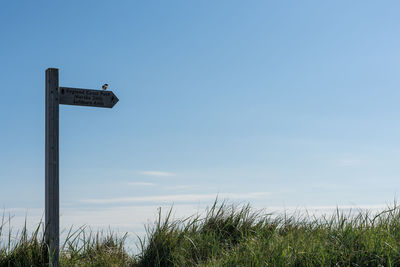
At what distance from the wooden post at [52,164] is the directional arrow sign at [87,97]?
163 mm

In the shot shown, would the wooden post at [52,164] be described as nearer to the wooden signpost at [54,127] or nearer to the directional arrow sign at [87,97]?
the wooden signpost at [54,127]

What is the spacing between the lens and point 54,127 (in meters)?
7.86

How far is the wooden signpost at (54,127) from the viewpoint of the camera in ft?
24.9

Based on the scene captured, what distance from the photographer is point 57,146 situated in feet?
25.7

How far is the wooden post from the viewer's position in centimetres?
757

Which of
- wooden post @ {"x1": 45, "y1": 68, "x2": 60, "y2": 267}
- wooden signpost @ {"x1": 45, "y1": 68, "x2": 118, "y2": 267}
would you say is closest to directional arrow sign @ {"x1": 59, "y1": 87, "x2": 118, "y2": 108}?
wooden signpost @ {"x1": 45, "y1": 68, "x2": 118, "y2": 267}

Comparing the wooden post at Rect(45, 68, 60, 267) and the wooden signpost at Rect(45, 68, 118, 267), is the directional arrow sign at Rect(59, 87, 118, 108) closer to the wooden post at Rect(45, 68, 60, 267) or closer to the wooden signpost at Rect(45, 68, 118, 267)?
the wooden signpost at Rect(45, 68, 118, 267)

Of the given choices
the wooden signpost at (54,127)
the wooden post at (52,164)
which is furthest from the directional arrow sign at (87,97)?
the wooden post at (52,164)

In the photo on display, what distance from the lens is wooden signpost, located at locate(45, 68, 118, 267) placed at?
24.9 ft

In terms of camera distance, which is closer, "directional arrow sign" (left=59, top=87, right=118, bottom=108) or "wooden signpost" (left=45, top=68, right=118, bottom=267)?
"wooden signpost" (left=45, top=68, right=118, bottom=267)

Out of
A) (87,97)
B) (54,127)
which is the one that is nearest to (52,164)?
(54,127)

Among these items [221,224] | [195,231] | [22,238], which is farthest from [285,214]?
[22,238]

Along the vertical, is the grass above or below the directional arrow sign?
below

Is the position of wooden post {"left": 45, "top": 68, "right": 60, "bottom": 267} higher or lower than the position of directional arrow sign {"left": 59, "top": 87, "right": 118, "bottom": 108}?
lower
